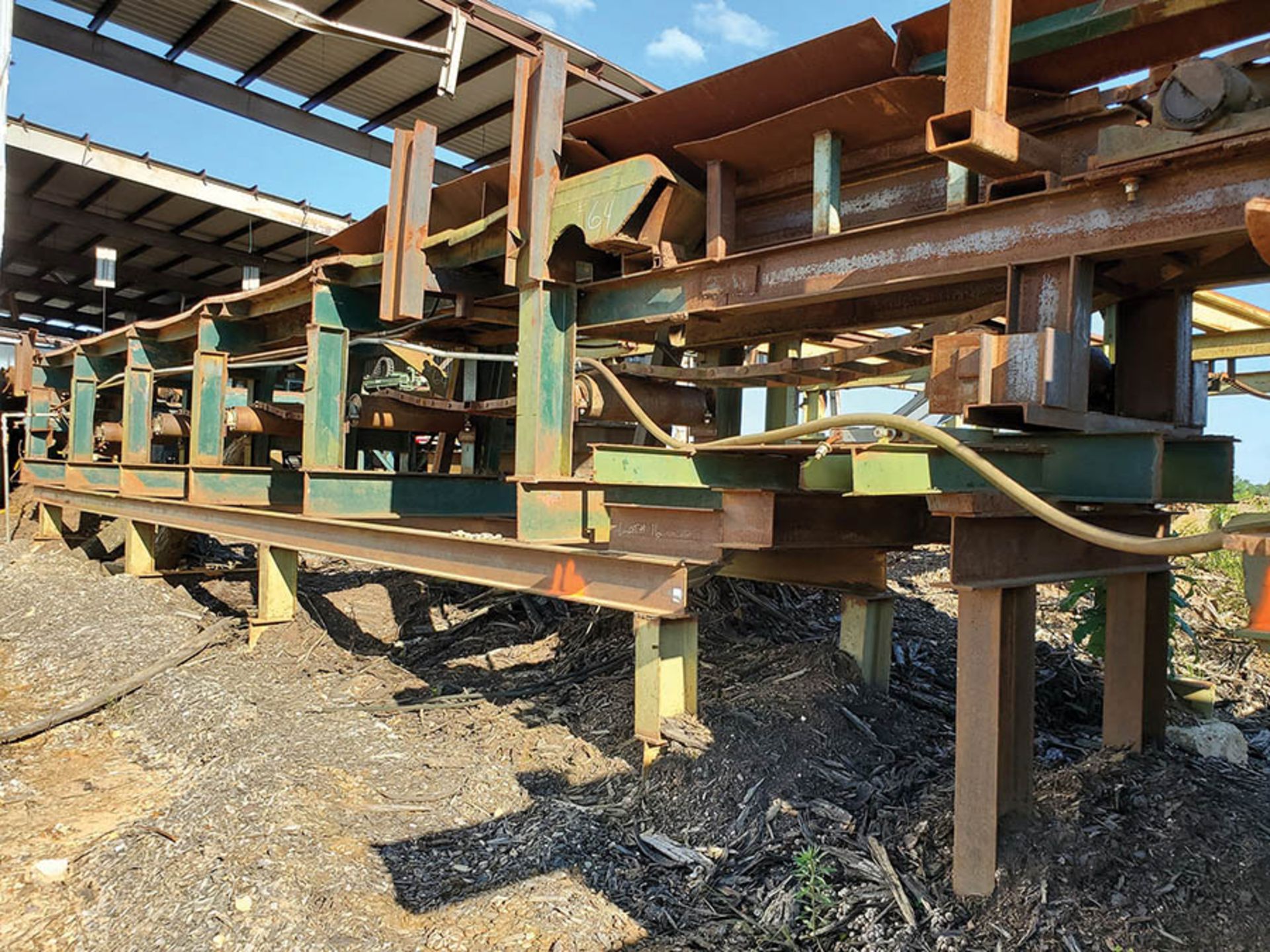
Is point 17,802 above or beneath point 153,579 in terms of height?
beneath

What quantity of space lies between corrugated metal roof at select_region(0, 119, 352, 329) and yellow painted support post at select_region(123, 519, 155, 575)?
11.3 ft

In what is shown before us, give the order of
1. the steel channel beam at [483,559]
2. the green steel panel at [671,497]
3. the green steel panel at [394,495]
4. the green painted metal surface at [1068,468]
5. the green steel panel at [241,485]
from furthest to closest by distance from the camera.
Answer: the green steel panel at [241,485], the green steel panel at [394,495], the green steel panel at [671,497], the steel channel beam at [483,559], the green painted metal surface at [1068,468]

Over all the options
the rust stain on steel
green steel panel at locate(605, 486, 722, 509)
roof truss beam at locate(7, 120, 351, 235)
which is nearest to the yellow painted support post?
roof truss beam at locate(7, 120, 351, 235)

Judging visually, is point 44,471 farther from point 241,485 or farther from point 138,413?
point 241,485

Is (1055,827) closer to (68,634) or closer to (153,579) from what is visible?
(68,634)

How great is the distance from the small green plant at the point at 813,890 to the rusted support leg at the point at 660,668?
949mm

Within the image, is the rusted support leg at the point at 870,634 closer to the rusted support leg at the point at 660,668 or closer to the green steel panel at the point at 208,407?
the rusted support leg at the point at 660,668

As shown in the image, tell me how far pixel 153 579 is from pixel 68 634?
5.04 ft

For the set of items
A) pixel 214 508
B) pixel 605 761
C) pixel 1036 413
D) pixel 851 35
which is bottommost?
pixel 605 761

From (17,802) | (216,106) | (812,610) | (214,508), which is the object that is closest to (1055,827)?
(812,610)

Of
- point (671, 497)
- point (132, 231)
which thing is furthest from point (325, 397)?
point (132, 231)

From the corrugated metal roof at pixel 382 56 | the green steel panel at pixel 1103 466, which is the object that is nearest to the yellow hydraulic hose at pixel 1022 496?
the green steel panel at pixel 1103 466

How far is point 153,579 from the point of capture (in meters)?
8.92

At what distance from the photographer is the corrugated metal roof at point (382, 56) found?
934cm
